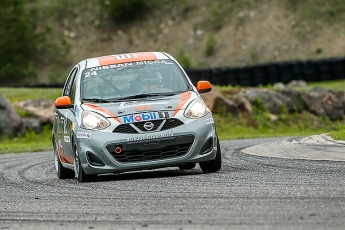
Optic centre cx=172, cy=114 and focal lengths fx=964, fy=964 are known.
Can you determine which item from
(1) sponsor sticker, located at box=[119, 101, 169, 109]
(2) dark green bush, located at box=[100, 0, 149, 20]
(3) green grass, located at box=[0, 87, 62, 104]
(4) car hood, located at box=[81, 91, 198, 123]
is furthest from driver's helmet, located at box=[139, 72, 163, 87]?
(2) dark green bush, located at box=[100, 0, 149, 20]

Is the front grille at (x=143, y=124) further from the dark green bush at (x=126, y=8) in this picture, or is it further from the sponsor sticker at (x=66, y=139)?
the dark green bush at (x=126, y=8)

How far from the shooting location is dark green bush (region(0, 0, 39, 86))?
58781 mm

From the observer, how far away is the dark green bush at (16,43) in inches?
2314

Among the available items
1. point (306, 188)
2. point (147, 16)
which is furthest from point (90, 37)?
point (306, 188)

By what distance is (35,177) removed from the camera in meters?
12.9

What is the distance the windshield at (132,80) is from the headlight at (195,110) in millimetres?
495

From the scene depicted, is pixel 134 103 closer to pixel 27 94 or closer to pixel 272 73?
pixel 27 94

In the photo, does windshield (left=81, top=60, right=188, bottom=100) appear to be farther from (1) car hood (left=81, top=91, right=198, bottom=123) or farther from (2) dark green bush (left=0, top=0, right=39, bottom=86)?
(2) dark green bush (left=0, top=0, right=39, bottom=86)

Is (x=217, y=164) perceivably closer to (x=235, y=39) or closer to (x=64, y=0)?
(x=235, y=39)

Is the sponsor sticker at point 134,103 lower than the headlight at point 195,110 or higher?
higher

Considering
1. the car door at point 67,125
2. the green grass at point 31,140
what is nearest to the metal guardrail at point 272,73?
the green grass at point 31,140

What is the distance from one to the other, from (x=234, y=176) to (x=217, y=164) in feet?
2.97

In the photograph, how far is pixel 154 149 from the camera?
437 inches

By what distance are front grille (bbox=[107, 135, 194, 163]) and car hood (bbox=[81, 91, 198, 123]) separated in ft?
0.92
